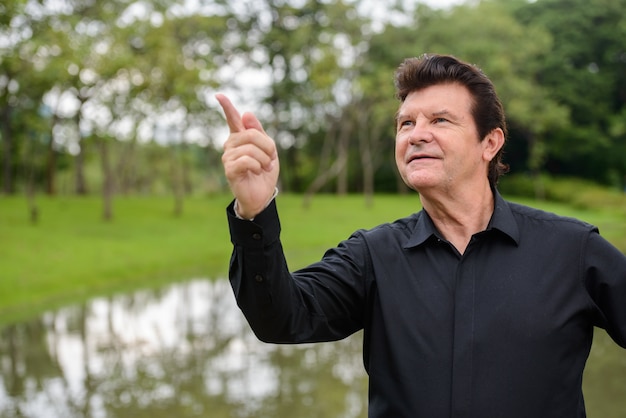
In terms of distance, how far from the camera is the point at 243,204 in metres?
1.94

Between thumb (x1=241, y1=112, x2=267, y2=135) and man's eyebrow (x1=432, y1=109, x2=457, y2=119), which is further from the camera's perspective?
man's eyebrow (x1=432, y1=109, x2=457, y2=119)

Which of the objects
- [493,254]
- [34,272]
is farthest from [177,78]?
[493,254]

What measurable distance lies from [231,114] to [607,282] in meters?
1.09

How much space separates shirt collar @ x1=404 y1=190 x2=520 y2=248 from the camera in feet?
7.27

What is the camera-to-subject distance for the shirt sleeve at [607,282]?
2.16 metres

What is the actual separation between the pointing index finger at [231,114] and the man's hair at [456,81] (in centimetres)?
66

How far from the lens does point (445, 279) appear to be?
2172 millimetres

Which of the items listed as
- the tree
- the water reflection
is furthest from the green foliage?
the water reflection

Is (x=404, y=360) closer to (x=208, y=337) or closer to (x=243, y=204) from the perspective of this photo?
(x=243, y=204)

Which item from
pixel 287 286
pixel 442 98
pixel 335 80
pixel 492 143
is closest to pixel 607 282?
pixel 492 143

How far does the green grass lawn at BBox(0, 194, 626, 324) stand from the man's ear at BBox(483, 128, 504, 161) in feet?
35.5

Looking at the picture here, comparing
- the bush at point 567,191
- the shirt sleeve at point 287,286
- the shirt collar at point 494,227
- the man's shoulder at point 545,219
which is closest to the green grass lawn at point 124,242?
the bush at point 567,191

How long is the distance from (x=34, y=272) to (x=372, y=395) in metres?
14.1

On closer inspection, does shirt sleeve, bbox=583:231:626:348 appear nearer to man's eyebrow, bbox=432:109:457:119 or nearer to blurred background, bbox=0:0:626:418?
man's eyebrow, bbox=432:109:457:119
